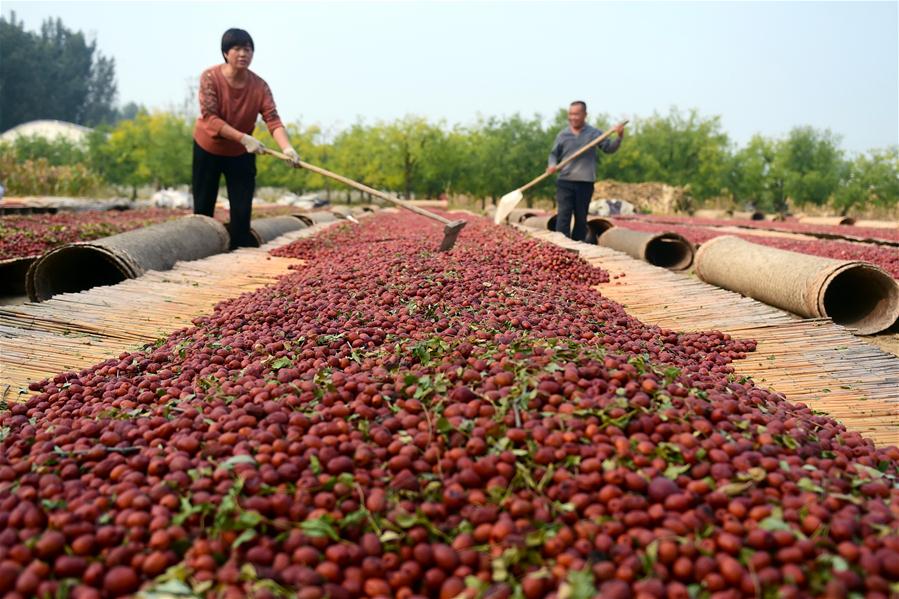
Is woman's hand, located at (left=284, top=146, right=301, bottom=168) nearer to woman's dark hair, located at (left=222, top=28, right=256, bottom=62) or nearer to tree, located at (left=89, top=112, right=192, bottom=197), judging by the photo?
woman's dark hair, located at (left=222, top=28, right=256, bottom=62)

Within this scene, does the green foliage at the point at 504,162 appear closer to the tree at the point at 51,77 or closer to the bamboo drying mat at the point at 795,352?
the tree at the point at 51,77

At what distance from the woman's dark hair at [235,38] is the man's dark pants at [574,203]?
4.79 metres

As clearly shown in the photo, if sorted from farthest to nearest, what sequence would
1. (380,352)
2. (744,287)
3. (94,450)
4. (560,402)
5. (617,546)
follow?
(744,287), (380,352), (560,402), (94,450), (617,546)

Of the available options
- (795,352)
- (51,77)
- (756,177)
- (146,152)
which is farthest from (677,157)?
(51,77)

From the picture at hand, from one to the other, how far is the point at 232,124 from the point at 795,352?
6.19 metres

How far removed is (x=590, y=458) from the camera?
78.4 inches

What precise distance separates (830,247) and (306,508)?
35.9 feet

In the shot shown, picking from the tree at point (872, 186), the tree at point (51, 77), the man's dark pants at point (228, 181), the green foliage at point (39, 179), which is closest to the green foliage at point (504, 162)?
the tree at point (872, 186)

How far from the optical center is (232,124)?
7.44 metres

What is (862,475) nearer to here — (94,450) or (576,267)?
(94,450)

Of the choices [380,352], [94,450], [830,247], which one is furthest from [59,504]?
[830,247]

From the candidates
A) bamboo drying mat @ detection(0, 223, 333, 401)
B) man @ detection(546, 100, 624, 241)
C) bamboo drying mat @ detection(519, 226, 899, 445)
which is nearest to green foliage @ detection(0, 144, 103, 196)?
man @ detection(546, 100, 624, 241)

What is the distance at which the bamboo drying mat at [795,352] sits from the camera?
10.6ft

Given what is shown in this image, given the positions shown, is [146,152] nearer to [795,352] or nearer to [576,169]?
[576,169]
